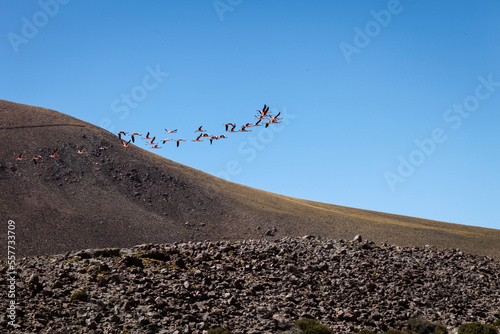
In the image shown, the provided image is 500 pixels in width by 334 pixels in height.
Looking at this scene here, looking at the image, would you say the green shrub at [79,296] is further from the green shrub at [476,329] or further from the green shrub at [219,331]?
the green shrub at [476,329]

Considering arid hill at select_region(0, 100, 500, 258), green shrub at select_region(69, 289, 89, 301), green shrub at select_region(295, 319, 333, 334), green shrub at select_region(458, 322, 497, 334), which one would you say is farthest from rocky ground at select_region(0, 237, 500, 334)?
arid hill at select_region(0, 100, 500, 258)

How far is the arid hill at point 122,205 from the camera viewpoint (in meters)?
79.8

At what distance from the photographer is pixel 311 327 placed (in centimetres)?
2891

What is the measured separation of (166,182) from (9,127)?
31.7m

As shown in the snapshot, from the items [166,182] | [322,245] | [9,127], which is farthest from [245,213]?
[322,245]

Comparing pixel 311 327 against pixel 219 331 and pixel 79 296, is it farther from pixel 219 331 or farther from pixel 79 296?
pixel 79 296

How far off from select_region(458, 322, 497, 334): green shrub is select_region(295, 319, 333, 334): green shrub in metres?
7.64

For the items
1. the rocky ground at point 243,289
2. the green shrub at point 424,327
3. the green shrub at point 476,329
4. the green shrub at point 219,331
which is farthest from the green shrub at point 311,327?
the green shrub at point 476,329

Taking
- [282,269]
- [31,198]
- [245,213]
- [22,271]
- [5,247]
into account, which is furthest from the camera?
[245,213]

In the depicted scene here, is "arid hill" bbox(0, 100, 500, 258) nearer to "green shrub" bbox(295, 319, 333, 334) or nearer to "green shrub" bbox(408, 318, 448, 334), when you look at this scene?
"green shrub" bbox(295, 319, 333, 334)

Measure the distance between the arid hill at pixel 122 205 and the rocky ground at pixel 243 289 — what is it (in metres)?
38.2

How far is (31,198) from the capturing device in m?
85.1

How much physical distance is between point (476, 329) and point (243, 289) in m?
13.3

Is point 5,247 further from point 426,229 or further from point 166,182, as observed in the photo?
point 426,229
